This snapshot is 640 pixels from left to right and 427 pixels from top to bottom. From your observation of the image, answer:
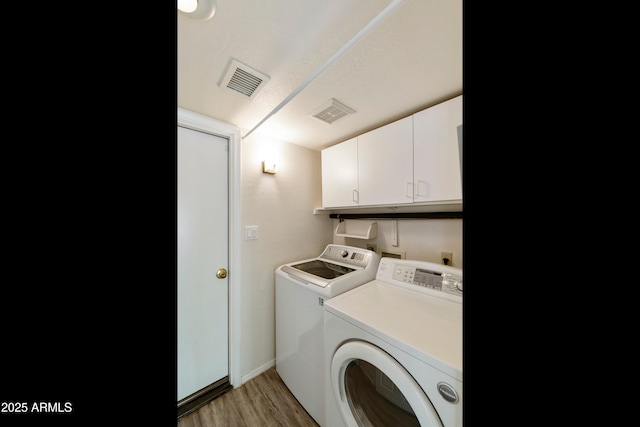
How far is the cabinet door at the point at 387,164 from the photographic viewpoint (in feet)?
4.63

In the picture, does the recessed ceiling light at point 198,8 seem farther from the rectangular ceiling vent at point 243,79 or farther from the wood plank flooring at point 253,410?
the wood plank flooring at point 253,410

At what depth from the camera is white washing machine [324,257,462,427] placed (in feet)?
2.56

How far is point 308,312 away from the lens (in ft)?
4.69

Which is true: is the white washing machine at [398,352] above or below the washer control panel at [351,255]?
below

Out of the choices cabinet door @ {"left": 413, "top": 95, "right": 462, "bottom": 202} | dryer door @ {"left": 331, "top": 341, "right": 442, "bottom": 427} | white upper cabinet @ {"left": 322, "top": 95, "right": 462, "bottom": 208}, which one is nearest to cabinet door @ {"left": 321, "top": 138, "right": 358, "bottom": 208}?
white upper cabinet @ {"left": 322, "top": 95, "right": 462, "bottom": 208}

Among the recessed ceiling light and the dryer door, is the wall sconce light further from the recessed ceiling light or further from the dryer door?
the dryer door

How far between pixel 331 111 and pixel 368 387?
163 centimetres

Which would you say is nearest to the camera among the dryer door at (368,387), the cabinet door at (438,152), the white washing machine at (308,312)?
the dryer door at (368,387)

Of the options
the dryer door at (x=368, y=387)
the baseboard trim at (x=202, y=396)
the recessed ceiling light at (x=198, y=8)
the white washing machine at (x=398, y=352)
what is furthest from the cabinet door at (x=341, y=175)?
the baseboard trim at (x=202, y=396)

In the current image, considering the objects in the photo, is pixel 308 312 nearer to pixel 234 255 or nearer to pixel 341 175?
pixel 234 255

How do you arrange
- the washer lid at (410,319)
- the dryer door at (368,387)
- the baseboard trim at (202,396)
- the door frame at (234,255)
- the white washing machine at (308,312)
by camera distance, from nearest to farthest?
the washer lid at (410,319) < the dryer door at (368,387) < the white washing machine at (308,312) < the baseboard trim at (202,396) < the door frame at (234,255)

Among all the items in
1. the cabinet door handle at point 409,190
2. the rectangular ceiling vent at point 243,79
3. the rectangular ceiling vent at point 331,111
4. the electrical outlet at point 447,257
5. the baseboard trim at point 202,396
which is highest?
the rectangular ceiling vent at point 243,79
